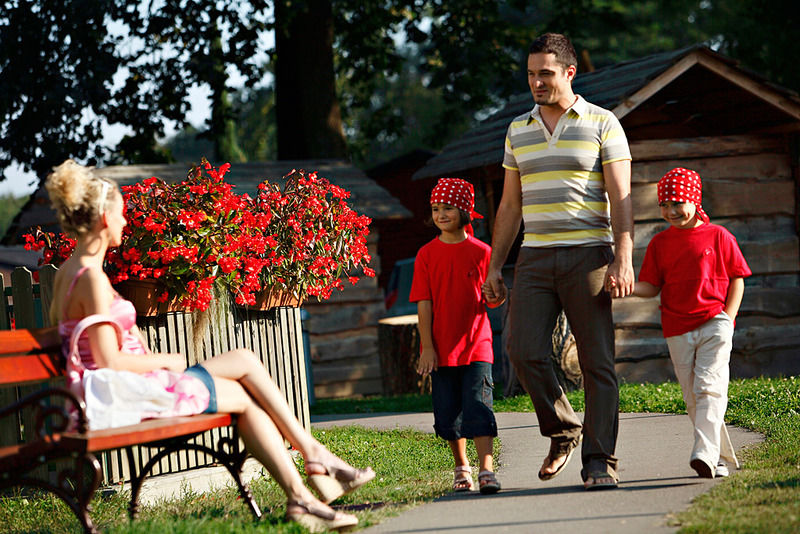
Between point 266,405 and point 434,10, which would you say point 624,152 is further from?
point 434,10

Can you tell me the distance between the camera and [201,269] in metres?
6.42

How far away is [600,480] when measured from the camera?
5.59m

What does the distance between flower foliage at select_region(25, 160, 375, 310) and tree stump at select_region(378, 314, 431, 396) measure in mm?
7419

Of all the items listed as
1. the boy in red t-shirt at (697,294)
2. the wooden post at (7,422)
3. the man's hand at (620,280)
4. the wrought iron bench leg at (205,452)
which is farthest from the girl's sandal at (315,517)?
the wooden post at (7,422)

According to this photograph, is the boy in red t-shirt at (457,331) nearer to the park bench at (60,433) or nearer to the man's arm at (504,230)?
the man's arm at (504,230)

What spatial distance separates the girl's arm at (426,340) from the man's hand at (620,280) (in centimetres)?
114

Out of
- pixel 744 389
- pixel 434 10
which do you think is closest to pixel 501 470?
pixel 744 389

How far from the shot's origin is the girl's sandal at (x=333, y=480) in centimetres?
512

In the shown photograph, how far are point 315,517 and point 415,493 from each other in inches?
50.0

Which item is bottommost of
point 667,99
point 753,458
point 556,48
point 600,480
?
point 753,458

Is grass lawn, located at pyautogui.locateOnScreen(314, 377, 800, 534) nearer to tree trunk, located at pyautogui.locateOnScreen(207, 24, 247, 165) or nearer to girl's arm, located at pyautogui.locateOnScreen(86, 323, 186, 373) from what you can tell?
girl's arm, located at pyautogui.locateOnScreen(86, 323, 186, 373)

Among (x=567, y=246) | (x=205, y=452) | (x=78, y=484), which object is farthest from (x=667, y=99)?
(x=78, y=484)

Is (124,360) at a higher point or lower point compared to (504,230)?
lower

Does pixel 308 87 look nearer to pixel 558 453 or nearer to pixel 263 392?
pixel 558 453
